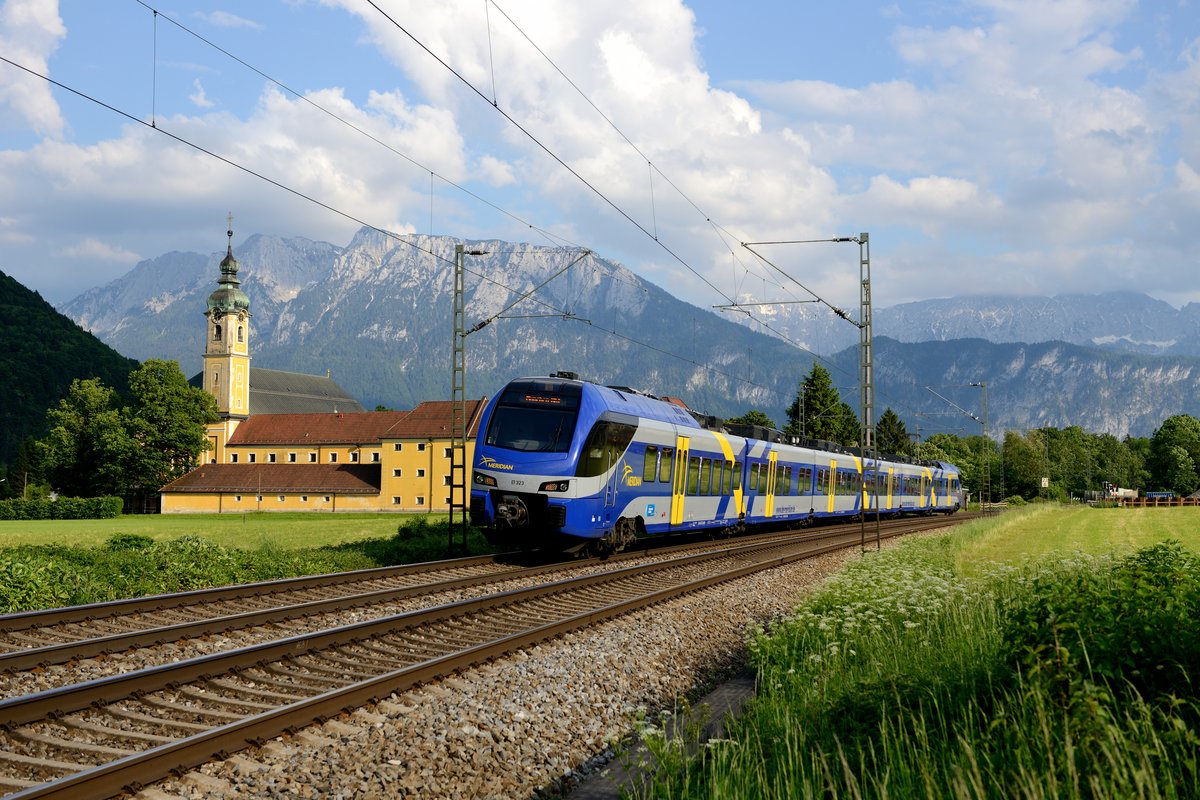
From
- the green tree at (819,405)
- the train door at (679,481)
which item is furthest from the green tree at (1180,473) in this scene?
the train door at (679,481)

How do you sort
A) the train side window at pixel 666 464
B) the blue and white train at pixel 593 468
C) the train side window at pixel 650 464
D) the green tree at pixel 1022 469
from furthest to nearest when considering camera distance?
1. the green tree at pixel 1022 469
2. the train side window at pixel 666 464
3. the train side window at pixel 650 464
4. the blue and white train at pixel 593 468

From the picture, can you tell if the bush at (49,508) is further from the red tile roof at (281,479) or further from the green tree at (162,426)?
the green tree at (162,426)

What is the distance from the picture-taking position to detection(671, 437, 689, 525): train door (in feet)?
79.9

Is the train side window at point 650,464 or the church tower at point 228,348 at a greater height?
the church tower at point 228,348

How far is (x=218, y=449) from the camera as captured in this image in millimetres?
117125

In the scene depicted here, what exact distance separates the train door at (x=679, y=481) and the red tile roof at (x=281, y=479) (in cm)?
6963

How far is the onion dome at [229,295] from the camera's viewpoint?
133375mm

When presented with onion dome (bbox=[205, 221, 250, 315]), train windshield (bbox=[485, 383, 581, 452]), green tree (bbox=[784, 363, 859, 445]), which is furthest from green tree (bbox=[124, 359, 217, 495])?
train windshield (bbox=[485, 383, 581, 452])

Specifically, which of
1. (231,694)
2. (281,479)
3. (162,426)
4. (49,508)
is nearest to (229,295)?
(162,426)

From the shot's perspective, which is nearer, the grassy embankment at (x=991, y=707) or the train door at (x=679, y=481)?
the grassy embankment at (x=991, y=707)

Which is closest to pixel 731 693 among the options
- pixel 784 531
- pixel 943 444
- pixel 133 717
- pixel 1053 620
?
pixel 1053 620

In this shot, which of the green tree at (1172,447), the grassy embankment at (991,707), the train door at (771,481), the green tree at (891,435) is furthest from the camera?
the green tree at (1172,447)

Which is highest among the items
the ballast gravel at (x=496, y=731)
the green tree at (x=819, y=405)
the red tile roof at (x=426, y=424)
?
the green tree at (x=819, y=405)

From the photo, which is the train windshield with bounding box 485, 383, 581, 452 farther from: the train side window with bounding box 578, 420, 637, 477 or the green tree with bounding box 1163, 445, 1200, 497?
the green tree with bounding box 1163, 445, 1200, 497
